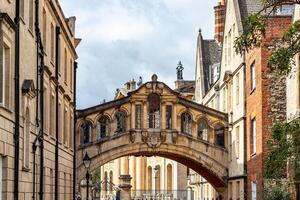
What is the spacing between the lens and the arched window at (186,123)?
4558cm

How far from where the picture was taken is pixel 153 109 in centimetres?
4534

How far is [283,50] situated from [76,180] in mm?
28797

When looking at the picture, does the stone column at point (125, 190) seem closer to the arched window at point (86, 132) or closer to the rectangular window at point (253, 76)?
the arched window at point (86, 132)

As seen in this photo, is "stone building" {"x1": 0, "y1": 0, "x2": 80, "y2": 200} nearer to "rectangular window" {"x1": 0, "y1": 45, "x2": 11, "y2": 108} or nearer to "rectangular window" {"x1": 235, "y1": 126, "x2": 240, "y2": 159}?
"rectangular window" {"x1": 0, "y1": 45, "x2": 11, "y2": 108}

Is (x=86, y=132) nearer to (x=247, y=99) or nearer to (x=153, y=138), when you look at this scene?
(x=153, y=138)

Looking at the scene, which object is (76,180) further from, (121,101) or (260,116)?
(260,116)

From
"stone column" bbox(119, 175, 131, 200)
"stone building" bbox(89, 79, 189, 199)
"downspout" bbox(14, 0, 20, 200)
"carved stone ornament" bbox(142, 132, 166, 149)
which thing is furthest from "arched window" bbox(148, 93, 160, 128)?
"downspout" bbox(14, 0, 20, 200)

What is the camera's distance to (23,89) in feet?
73.0

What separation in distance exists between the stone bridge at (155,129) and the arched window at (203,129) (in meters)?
0.08

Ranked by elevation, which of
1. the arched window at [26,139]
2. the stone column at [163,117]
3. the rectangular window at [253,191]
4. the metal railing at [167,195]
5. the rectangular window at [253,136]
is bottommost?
the metal railing at [167,195]

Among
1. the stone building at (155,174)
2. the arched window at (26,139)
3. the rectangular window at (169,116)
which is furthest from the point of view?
the stone building at (155,174)

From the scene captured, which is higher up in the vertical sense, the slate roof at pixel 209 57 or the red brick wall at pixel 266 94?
the slate roof at pixel 209 57

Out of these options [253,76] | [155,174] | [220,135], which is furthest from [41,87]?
[155,174]

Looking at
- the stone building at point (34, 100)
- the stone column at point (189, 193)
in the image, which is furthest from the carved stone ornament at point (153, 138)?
the stone column at point (189, 193)
